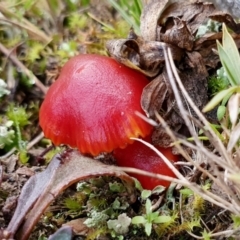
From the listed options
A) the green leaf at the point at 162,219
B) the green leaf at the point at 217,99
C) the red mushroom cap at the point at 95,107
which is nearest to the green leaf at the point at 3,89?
the red mushroom cap at the point at 95,107

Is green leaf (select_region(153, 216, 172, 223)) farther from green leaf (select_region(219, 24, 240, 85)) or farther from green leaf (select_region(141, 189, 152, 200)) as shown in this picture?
green leaf (select_region(219, 24, 240, 85))

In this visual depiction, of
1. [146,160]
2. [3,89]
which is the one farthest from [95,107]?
[3,89]

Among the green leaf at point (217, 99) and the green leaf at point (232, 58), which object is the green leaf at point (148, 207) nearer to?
the green leaf at point (217, 99)

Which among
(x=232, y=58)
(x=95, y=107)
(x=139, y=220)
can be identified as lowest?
(x=139, y=220)

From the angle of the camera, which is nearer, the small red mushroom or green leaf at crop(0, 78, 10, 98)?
the small red mushroom

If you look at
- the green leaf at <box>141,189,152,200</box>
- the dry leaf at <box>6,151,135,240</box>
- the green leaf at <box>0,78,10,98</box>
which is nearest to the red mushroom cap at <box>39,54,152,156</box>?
the dry leaf at <box>6,151,135,240</box>

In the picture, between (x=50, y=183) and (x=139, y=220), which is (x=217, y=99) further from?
(x=50, y=183)

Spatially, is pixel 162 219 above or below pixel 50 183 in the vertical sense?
below
